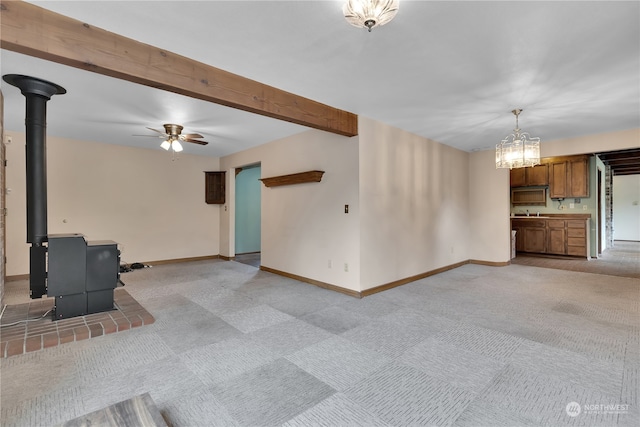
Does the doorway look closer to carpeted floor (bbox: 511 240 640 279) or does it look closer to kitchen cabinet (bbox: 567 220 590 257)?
carpeted floor (bbox: 511 240 640 279)

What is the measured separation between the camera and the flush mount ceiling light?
1653mm

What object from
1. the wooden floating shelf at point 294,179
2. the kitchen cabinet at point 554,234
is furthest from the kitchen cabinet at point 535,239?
the wooden floating shelf at point 294,179

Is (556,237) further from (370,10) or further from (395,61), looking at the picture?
(370,10)

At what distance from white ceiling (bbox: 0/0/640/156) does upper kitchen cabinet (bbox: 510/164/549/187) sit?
3159mm

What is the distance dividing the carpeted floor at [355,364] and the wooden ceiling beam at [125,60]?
2.24 meters

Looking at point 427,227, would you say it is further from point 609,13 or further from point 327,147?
point 609,13

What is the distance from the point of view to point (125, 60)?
2.24 meters

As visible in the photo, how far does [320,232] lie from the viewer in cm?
459

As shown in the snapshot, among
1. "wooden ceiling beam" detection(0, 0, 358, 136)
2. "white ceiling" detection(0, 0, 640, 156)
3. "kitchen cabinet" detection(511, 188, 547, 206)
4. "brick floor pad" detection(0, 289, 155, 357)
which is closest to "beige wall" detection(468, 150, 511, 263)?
"white ceiling" detection(0, 0, 640, 156)

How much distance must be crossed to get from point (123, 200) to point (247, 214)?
2816 millimetres

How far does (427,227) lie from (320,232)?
204 centimetres

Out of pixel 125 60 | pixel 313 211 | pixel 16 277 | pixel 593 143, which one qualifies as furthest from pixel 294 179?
pixel 593 143

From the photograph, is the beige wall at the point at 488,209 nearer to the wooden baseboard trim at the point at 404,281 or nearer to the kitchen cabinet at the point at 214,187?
the wooden baseboard trim at the point at 404,281

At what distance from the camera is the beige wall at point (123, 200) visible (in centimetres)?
493
